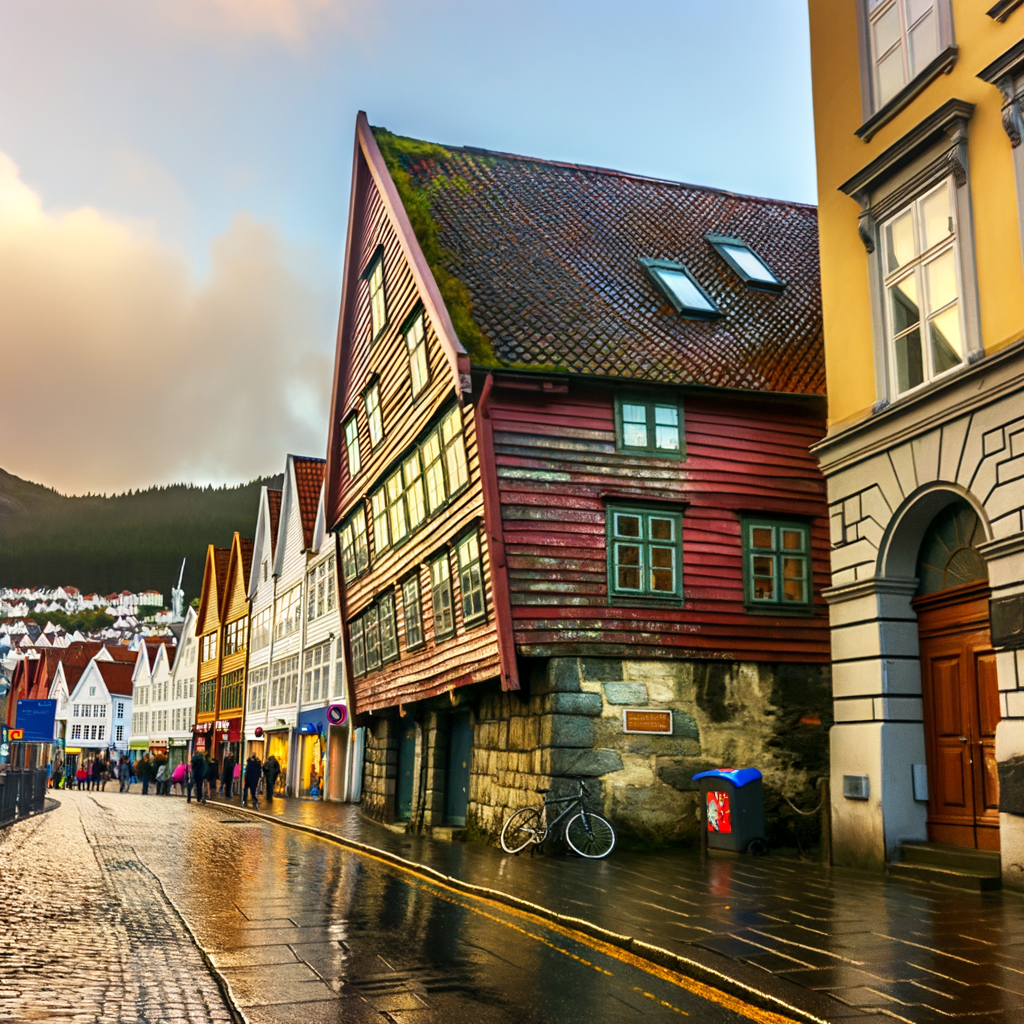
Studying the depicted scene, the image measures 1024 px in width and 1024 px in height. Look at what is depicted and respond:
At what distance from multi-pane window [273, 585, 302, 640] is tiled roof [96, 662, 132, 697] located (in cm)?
6680

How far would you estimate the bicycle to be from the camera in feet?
52.6

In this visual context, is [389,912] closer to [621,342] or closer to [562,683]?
[562,683]

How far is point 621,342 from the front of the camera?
740 inches

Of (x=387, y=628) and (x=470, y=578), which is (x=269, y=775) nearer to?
(x=387, y=628)

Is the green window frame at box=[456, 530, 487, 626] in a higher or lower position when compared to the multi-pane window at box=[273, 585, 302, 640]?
lower

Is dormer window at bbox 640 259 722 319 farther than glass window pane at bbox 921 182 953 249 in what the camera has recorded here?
Yes

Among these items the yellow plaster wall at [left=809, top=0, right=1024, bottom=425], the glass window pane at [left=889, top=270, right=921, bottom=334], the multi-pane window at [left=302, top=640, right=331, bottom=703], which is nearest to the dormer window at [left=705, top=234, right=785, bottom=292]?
the yellow plaster wall at [left=809, top=0, right=1024, bottom=425]

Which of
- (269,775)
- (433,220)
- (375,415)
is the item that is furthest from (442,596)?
(269,775)

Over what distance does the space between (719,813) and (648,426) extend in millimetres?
6202

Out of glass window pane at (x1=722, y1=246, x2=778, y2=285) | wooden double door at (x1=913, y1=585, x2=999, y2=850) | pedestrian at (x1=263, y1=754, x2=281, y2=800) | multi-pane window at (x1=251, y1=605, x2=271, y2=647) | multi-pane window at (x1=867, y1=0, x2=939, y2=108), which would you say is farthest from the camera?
multi-pane window at (x1=251, y1=605, x2=271, y2=647)

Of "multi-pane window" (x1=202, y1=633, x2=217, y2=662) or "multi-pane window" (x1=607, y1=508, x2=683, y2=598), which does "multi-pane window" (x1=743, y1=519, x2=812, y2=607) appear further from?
"multi-pane window" (x1=202, y1=633, x2=217, y2=662)

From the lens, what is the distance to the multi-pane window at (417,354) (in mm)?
21016

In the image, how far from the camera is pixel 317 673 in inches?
1662

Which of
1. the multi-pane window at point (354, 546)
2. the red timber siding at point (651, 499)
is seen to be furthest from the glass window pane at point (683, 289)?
the multi-pane window at point (354, 546)
